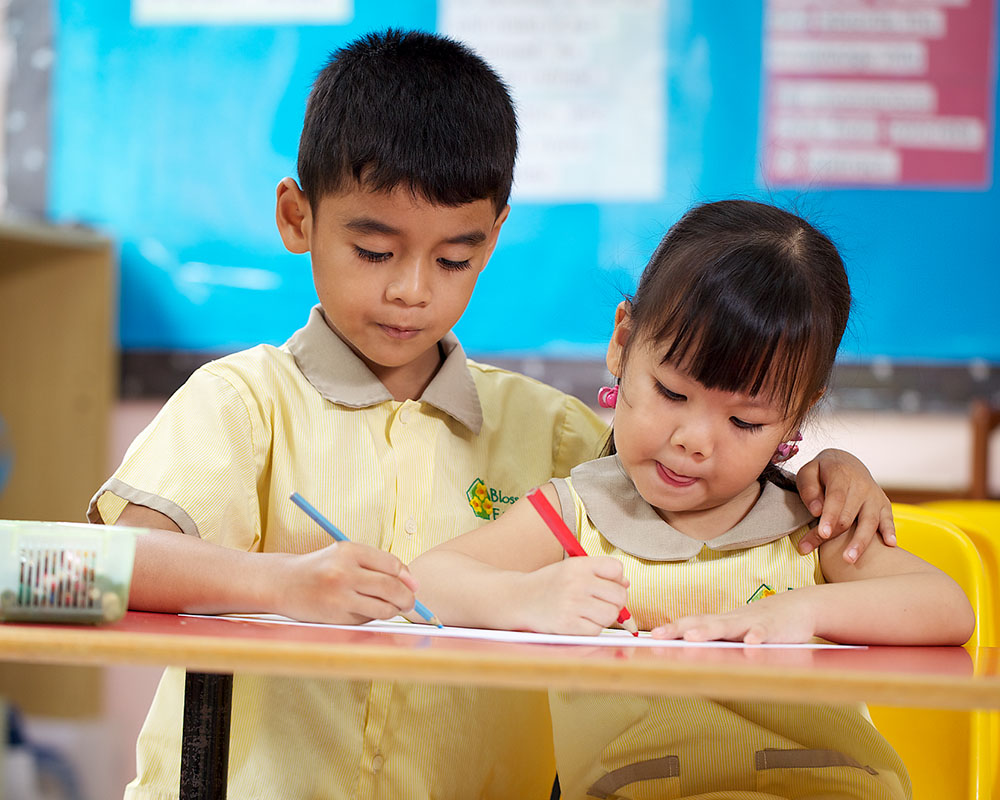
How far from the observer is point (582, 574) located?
0.85 meters

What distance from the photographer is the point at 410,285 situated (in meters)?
1.13

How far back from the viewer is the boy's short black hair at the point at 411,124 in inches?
45.1

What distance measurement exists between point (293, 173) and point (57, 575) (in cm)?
213

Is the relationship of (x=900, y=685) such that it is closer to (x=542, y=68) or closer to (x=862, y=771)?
(x=862, y=771)

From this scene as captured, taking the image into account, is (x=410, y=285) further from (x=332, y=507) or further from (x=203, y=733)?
(x=203, y=733)

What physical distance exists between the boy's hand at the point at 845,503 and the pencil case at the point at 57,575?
2.09 ft

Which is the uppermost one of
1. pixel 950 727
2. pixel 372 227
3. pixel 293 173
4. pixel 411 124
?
pixel 293 173

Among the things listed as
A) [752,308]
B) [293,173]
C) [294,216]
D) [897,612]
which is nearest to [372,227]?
[294,216]

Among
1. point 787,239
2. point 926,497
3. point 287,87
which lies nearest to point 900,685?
point 787,239

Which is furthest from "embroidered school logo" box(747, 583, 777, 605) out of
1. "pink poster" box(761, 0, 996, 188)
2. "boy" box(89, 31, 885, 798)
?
"pink poster" box(761, 0, 996, 188)

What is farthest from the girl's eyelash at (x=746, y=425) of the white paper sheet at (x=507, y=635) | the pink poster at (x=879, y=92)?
the pink poster at (x=879, y=92)

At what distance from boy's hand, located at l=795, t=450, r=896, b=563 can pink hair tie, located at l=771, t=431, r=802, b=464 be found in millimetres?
29

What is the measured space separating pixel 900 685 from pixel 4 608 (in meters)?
0.55

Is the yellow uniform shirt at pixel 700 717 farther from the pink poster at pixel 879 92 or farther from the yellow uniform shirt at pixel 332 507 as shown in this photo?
the pink poster at pixel 879 92
